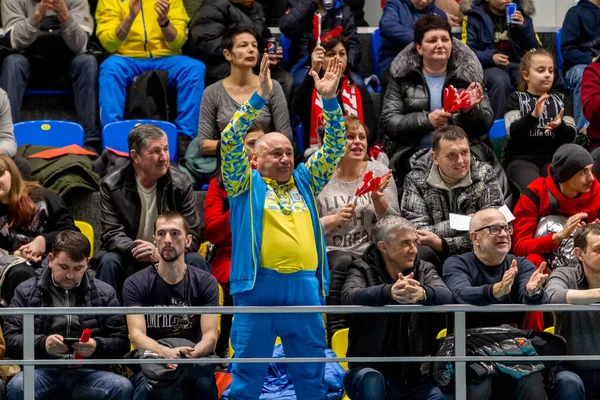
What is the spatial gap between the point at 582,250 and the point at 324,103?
4.82 ft

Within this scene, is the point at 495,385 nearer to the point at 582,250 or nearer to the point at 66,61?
the point at 582,250

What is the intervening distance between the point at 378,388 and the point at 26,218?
226cm

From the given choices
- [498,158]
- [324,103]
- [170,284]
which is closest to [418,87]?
[498,158]

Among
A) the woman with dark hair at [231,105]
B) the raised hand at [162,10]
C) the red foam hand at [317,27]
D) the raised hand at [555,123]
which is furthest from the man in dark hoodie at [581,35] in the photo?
the raised hand at [162,10]

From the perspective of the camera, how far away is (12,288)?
6.83m

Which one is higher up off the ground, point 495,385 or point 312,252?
point 312,252

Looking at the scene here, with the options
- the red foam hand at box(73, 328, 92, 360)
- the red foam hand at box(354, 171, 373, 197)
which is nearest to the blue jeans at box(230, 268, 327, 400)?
the red foam hand at box(73, 328, 92, 360)

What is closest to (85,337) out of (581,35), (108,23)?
(108,23)

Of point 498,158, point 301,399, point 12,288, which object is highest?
point 498,158

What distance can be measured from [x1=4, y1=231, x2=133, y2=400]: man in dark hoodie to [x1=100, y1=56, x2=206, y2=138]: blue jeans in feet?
7.32

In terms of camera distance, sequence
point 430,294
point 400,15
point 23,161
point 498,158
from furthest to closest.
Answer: point 400,15 < point 498,158 < point 23,161 < point 430,294

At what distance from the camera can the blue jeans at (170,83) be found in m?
8.71

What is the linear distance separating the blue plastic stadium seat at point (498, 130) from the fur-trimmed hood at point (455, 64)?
1.50 ft

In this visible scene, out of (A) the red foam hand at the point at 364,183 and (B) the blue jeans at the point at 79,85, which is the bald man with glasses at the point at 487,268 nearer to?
(A) the red foam hand at the point at 364,183
